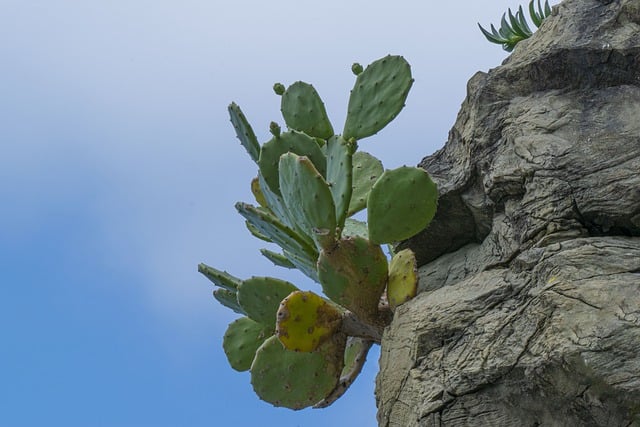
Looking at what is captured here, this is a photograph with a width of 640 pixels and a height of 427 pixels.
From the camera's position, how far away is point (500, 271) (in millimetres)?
3381

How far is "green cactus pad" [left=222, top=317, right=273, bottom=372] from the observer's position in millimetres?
4492

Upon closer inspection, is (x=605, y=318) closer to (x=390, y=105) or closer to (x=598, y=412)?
(x=598, y=412)

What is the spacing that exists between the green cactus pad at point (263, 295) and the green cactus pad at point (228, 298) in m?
0.41

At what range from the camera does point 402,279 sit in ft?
12.3

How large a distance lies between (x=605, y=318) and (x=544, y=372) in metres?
0.28

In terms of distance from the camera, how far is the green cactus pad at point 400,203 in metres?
3.66

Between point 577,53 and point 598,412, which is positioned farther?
point 577,53

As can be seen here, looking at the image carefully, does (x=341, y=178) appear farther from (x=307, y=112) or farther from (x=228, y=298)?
(x=228, y=298)

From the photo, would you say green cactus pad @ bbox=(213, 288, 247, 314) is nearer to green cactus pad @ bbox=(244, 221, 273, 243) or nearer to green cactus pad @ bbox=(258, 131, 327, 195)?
green cactus pad @ bbox=(244, 221, 273, 243)

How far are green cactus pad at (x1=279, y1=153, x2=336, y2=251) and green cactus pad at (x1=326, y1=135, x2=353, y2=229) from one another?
168 mm

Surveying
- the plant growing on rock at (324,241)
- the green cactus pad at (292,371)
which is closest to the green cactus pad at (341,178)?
the plant growing on rock at (324,241)

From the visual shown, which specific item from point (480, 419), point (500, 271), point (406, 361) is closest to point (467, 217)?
point (500, 271)

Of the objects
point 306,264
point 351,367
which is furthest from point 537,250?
point 351,367

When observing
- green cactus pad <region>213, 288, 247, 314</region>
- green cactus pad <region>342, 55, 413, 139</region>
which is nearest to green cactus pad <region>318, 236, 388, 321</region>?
green cactus pad <region>342, 55, 413, 139</region>
